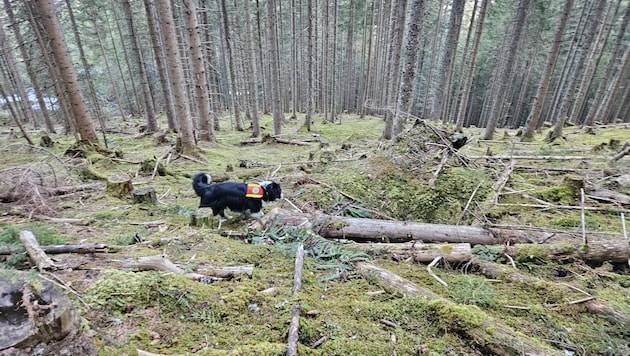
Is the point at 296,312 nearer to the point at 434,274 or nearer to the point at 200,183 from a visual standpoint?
the point at 434,274

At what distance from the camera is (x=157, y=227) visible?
4.28 m

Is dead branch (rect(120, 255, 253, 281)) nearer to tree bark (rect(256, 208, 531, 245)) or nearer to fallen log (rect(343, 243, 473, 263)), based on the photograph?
tree bark (rect(256, 208, 531, 245))

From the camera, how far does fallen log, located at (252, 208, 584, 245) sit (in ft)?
14.0

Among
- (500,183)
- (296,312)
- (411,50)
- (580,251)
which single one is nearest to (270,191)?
(296,312)

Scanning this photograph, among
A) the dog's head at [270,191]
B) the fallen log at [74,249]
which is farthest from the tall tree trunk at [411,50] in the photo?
the fallen log at [74,249]

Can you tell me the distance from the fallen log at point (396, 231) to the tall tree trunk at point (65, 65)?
6928 millimetres

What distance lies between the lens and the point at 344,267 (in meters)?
3.53

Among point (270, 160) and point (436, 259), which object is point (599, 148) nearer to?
point (436, 259)

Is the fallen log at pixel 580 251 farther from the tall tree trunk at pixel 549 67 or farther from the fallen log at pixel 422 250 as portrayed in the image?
the tall tree trunk at pixel 549 67

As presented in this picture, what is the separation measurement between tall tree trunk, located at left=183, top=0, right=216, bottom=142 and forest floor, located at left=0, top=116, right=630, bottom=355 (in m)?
3.83

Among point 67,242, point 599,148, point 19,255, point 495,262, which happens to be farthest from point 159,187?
point 599,148

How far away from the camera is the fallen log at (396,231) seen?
4.27 m

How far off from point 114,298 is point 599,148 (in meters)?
12.0

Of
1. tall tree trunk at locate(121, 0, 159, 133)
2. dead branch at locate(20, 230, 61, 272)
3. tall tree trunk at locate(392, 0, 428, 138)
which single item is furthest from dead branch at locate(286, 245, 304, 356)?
tall tree trunk at locate(121, 0, 159, 133)
